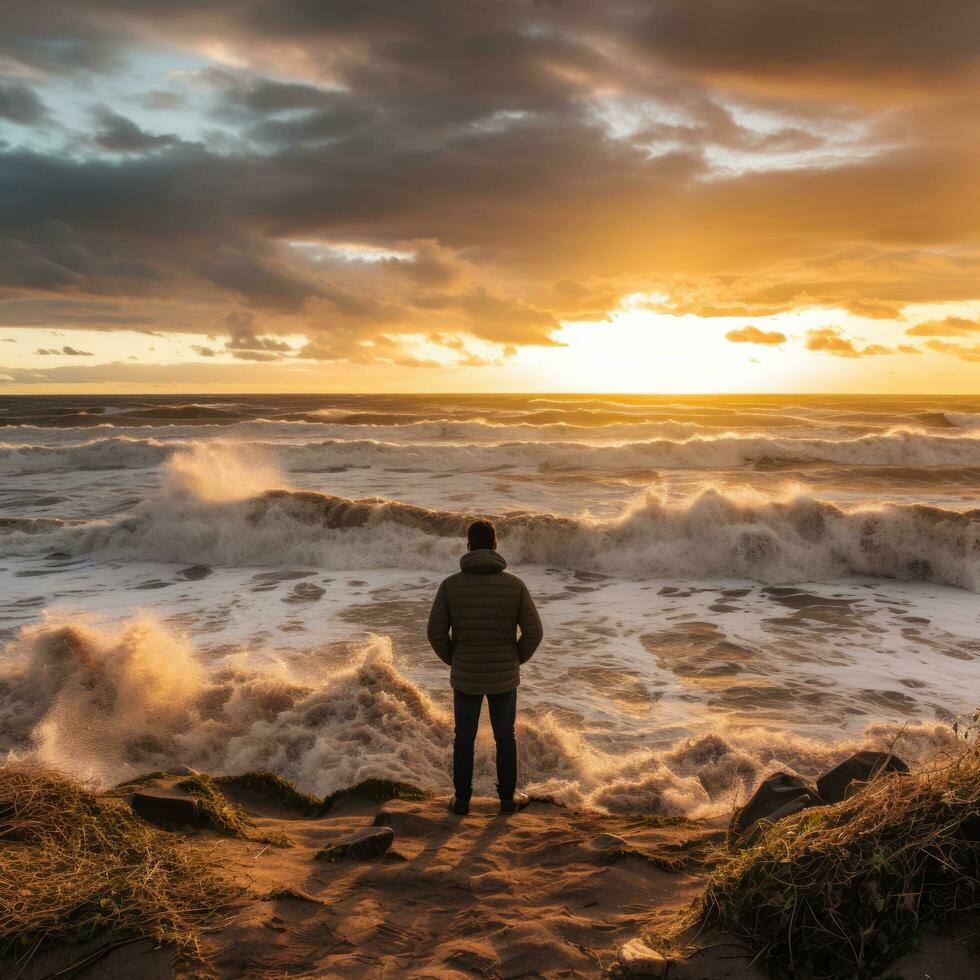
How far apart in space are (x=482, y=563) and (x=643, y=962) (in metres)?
2.68

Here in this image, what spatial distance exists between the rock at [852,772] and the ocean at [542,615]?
127 centimetres

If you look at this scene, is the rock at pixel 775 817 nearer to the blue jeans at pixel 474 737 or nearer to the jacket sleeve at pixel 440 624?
the blue jeans at pixel 474 737

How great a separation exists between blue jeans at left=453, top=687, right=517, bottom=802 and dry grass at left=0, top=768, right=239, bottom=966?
183 centimetres

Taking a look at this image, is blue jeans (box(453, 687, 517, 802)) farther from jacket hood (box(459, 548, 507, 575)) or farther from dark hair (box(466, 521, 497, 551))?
dark hair (box(466, 521, 497, 551))

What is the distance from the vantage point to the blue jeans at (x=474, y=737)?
5.20 metres

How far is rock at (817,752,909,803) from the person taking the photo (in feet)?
13.8

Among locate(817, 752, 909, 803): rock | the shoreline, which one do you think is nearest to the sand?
the shoreline

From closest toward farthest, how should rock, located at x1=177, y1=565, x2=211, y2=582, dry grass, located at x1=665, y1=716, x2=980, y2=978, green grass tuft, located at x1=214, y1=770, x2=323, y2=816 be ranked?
dry grass, located at x1=665, y1=716, x2=980, y2=978 < green grass tuft, located at x1=214, y1=770, x2=323, y2=816 < rock, located at x1=177, y1=565, x2=211, y2=582

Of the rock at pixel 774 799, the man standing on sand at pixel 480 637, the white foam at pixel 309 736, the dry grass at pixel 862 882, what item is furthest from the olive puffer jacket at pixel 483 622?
the dry grass at pixel 862 882

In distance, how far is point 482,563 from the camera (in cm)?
505

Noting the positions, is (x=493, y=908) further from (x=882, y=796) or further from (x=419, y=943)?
(x=882, y=796)

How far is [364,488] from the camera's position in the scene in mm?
25250

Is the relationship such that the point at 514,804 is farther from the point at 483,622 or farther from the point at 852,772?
the point at 852,772

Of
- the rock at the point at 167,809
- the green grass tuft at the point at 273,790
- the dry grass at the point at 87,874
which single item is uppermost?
the dry grass at the point at 87,874
